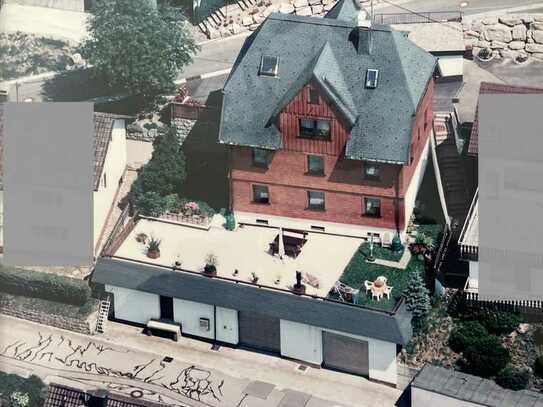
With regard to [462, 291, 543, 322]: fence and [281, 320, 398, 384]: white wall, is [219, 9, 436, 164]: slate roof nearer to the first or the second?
[462, 291, 543, 322]: fence

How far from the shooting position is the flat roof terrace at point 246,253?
4021 inches

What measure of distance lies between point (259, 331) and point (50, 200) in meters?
19.4

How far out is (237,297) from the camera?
99.9 m

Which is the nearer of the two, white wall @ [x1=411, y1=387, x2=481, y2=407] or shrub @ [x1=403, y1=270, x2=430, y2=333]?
white wall @ [x1=411, y1=387, x2=481, y2=407]

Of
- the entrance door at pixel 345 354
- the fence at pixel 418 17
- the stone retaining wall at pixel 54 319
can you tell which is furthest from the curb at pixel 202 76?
the entrance door at pixel 345 354

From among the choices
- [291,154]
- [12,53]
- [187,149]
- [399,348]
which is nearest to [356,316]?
[399,348]

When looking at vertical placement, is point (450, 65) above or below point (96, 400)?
above

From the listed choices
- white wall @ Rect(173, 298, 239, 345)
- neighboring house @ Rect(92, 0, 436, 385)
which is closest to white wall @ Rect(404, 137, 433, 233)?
neighboring house @ Rect(92, 0, 436, 385)

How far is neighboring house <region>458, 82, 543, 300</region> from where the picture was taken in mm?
98125

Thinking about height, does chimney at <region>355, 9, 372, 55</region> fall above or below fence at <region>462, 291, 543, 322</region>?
above

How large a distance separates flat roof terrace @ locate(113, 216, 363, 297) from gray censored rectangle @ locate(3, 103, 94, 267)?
13.5 ft

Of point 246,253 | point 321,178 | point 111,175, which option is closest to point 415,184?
point 321,178

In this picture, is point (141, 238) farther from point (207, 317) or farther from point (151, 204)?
A: point (207, 317)

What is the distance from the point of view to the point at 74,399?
295 feet
